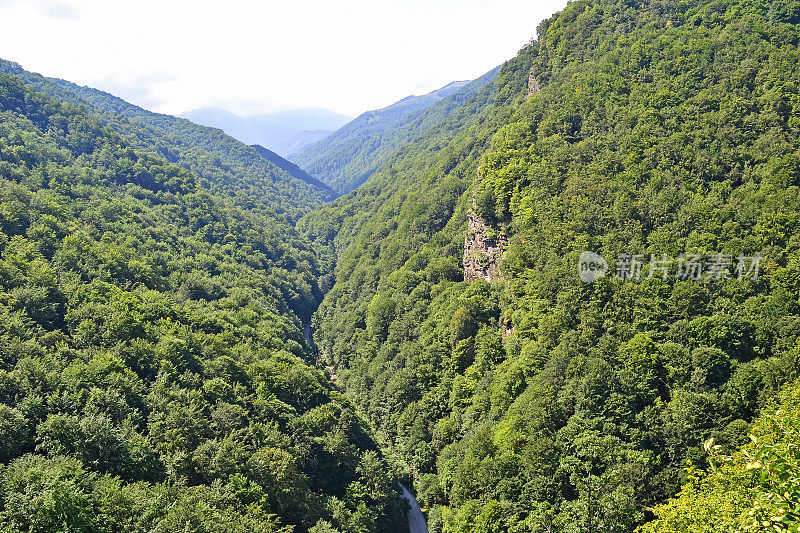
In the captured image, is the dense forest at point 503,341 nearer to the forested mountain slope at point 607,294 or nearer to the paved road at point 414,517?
the forested mountain slope at point 607,294

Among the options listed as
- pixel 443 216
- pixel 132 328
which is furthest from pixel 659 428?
pixel 443 216

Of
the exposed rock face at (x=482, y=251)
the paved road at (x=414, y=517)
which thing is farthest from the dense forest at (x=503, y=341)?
the paved road at (x=414, y=517)

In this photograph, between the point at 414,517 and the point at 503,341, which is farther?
the point at 503,341

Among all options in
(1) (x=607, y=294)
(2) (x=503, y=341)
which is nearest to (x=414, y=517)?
(2) (x=503, y=341)

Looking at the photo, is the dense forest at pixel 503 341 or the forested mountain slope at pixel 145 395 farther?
the dense forest at pixel 503 341

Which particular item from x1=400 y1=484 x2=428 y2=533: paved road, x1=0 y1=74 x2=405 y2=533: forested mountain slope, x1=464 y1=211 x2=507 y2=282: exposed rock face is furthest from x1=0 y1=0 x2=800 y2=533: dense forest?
x1=400 y1=484 x2=428 y2=533: paved road

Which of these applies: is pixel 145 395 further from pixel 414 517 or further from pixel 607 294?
pixel 607 294

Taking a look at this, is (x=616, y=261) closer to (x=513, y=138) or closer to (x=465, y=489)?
(x=465, y=489)
